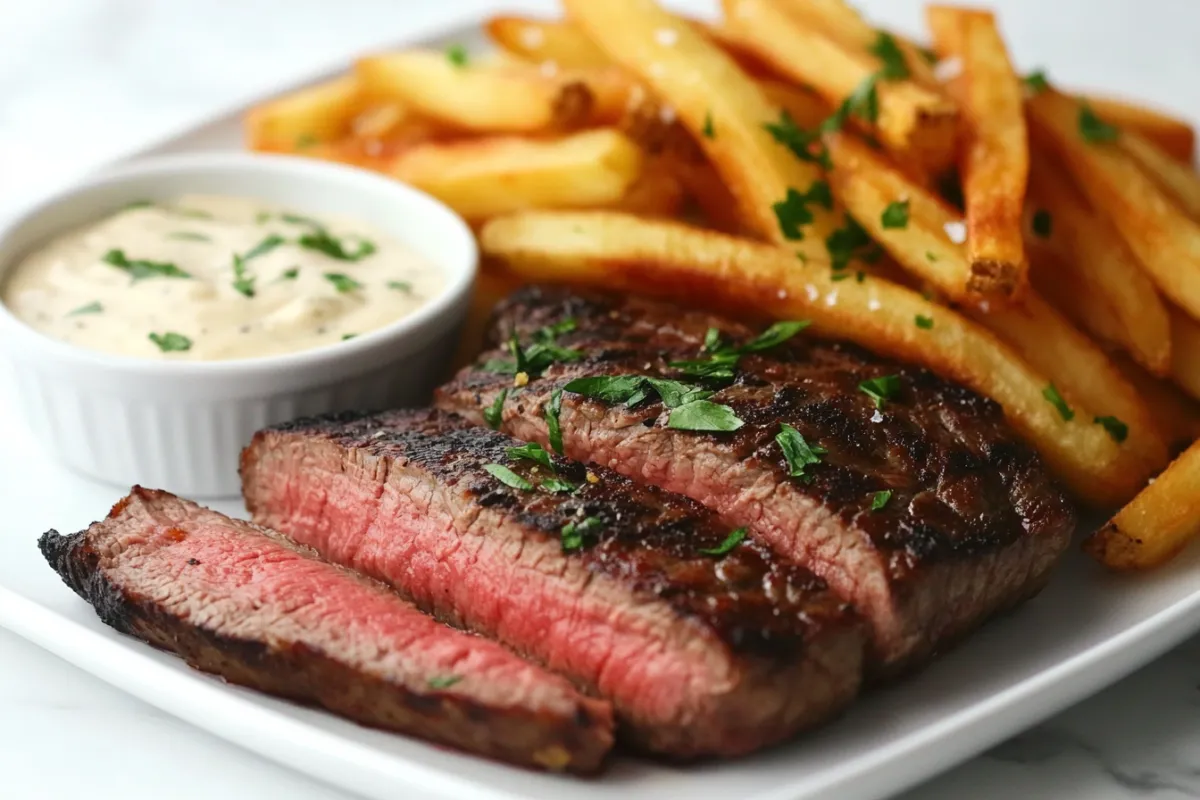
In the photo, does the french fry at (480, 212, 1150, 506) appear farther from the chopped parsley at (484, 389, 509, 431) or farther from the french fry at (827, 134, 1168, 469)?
the chopped parsley at (484, 389, 509, 431)

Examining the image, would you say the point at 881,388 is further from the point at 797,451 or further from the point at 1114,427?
the point at 1114,427

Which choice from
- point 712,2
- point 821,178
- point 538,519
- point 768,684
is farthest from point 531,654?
point 712,2

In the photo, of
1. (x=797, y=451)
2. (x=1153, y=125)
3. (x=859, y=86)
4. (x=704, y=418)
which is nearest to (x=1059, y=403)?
(x=797, y=451)

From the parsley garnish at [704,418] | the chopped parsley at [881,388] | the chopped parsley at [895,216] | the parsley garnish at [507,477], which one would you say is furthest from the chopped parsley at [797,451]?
the chopped parsley at [895,216]

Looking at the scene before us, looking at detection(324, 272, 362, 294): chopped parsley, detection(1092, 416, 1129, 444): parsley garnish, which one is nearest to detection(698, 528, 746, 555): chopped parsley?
detection(1092, 416, 1129, 444): parsley garnish

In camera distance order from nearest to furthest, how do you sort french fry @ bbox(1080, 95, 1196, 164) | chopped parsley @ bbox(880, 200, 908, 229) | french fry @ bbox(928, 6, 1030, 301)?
french fry @ bbox(928, 6, 1030, 301) → chopped parsley @ bbox(880, 200, 908, 229) → french fry @ bbox(1080, 95, 1196, 164)

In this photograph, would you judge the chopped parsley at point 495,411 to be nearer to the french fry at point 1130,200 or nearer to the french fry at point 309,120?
the french fry at point 1130,200
